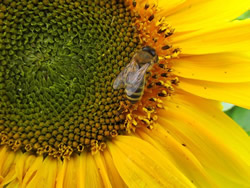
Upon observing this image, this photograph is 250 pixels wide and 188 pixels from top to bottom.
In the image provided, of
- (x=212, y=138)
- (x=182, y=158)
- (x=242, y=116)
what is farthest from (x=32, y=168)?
(x=242, y=116)

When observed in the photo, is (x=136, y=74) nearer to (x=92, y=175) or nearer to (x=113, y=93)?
(x=113, y=93)

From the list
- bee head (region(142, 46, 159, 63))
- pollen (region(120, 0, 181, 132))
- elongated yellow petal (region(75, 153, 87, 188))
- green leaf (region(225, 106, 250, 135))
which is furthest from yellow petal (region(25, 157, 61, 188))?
green leaf (region(225, 106, 250, 135))

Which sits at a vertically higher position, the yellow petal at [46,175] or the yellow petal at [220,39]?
the yellow petal at [220,39]

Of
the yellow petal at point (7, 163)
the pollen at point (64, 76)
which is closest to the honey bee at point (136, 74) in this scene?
the pollen at point (64, 76)

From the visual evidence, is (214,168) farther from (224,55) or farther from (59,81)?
(59,81)

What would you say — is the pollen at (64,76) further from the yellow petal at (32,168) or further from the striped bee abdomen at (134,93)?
the striped bee abdomen at (134,93)

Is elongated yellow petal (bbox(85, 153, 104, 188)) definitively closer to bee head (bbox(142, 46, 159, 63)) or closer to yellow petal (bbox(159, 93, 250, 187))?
yellow petal (bbox(159, 93, 250, 187))
